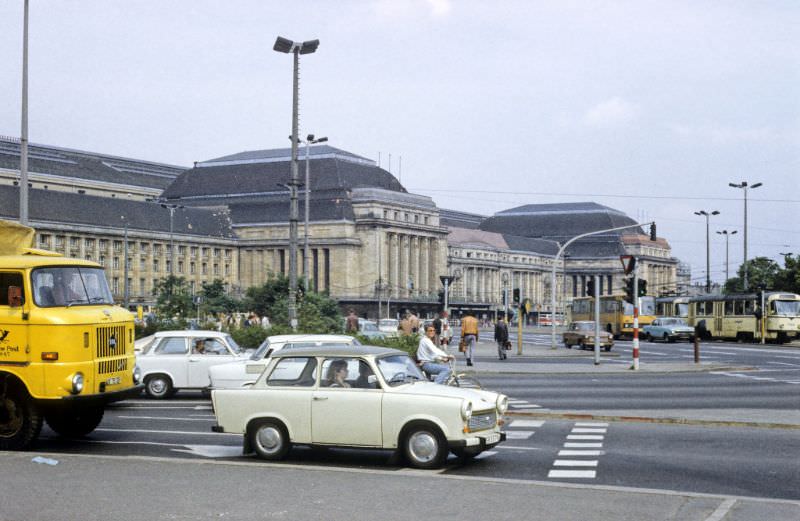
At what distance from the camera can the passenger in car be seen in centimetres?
1500

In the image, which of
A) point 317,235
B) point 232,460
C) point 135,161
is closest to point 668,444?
point 232,460

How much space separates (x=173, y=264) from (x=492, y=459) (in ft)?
429

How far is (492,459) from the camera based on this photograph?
15602 mm

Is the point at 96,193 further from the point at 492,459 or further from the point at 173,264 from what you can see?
the point at 492,459

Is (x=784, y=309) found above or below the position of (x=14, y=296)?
below

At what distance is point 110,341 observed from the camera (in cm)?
1717

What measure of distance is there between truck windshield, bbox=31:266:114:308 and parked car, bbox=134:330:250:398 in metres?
8.82

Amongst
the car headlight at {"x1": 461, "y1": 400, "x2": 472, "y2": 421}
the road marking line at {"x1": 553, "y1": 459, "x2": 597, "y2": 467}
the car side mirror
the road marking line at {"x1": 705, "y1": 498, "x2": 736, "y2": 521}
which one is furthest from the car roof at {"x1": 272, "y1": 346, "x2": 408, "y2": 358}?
the road marking line at {"x1": 705, "y1": 498, "x2": 736, "y2": 521}

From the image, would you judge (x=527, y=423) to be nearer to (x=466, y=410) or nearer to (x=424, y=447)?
(x=424, y=447)

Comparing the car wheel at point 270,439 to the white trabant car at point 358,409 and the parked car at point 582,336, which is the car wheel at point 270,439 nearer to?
the white trabant car at point 358,409

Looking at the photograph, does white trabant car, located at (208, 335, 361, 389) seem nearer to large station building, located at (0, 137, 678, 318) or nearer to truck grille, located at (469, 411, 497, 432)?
truck grille, located at (469, 411, 497, 432)

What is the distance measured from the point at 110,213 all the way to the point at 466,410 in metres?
130

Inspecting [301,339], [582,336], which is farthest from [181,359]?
[582,336]

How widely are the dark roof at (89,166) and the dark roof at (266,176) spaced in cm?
634
